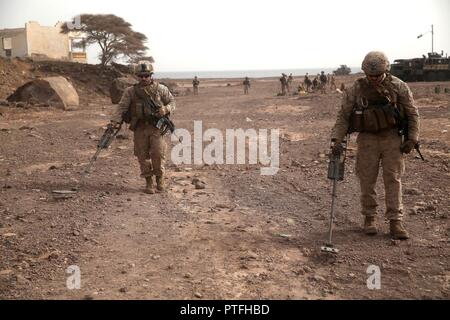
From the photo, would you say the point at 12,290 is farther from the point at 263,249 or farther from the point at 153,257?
the point at 263,249

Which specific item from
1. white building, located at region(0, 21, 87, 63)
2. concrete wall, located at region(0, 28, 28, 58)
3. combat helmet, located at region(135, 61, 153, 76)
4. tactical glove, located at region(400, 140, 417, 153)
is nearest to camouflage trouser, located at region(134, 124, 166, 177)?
combat helmet, located at region(135, 61, 153, 76)

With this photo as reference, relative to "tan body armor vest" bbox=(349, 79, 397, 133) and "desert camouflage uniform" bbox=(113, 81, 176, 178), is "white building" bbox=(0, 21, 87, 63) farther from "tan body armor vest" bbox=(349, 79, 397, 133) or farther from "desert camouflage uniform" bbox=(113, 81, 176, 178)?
"tan body armor vest" bbox=(349, 79, 397, 133)

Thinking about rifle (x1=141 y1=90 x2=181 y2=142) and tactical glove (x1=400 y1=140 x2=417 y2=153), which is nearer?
tactical glove (x1=400 y1=140 x2=417 y2=153)

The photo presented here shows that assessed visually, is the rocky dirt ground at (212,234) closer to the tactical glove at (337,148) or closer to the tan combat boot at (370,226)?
the tan combat boot at (370,226)

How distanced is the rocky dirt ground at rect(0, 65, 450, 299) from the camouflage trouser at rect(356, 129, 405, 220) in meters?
0.27

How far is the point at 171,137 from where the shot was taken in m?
10.4

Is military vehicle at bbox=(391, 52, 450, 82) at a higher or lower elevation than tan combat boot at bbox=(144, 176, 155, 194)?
higher

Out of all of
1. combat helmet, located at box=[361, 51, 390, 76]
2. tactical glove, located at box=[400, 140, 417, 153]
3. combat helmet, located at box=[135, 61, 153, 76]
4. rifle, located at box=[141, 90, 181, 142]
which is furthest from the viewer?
rifle, located at box=[141, 90, 181, 142]

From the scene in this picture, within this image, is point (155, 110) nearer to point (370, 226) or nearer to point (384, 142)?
point (384, 142)

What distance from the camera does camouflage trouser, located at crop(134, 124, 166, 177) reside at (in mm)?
5875

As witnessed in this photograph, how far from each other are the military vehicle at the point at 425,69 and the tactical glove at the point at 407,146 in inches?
1195

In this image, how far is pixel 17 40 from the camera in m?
33.9

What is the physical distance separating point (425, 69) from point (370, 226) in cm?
3142

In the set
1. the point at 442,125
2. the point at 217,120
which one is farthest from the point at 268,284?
the point at 217,120
